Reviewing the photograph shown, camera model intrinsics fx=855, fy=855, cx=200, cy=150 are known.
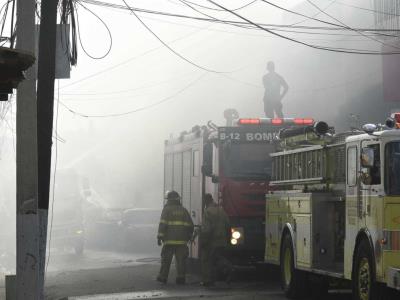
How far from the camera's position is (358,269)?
9742mm

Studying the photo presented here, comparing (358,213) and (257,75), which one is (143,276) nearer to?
(358,213)

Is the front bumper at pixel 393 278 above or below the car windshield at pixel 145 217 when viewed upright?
below

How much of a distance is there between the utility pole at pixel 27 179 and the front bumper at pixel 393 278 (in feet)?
11.7

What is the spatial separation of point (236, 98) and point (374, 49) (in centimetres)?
684

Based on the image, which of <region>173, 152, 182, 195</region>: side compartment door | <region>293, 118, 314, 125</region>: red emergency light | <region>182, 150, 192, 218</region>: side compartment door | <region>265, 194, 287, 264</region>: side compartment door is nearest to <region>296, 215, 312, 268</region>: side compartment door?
<region>265, 194, 287, 264</region>: side compartment door

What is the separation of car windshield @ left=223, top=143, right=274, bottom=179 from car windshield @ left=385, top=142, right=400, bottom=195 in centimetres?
558

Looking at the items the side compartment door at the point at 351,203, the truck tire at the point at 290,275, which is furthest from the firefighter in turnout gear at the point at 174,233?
the side compartment door at the point at 351,203

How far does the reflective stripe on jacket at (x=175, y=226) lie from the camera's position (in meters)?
14.7

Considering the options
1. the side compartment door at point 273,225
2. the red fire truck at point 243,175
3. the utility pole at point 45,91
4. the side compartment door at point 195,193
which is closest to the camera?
the utility pole at point 45,91

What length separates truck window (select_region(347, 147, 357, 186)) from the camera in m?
10.1

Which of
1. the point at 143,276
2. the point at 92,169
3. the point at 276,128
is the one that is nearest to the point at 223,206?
the point at 276,128

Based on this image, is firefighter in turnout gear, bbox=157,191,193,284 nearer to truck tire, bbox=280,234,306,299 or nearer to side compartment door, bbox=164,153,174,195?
truck tire, bbox=280,234,306,299

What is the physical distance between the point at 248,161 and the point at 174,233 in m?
1.79

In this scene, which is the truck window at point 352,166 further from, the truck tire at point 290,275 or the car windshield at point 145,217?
the car windshield at point 145,217
